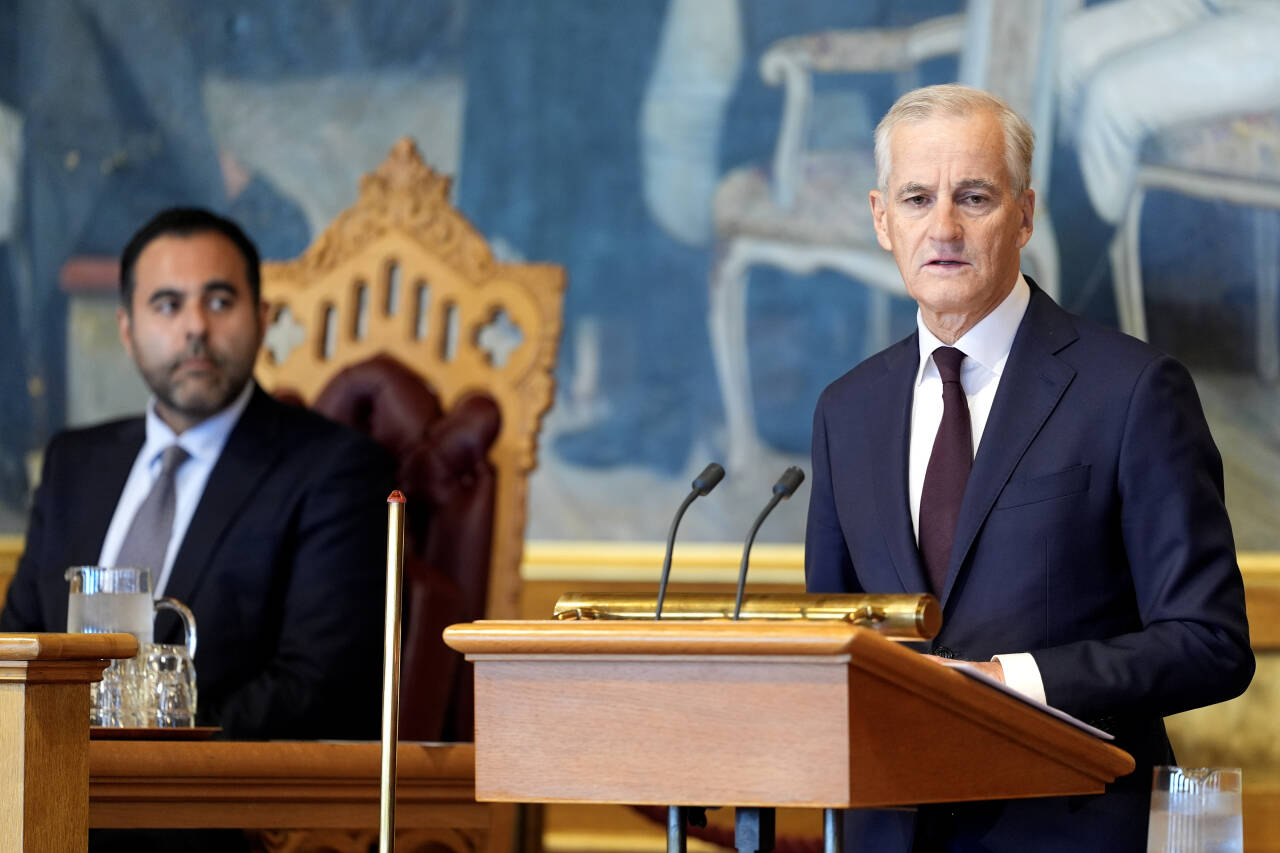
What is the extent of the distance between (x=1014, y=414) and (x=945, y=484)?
138 mm

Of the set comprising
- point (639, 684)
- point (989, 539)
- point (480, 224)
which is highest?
point (480, 224)

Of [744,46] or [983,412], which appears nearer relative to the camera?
[983,412]

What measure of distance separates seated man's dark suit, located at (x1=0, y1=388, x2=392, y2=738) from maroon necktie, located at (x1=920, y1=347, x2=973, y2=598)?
160 centimetres

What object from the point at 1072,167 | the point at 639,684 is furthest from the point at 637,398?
the point at 639,684

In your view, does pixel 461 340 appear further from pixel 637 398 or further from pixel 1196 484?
pixel 1196 484

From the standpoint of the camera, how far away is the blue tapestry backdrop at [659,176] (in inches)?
209

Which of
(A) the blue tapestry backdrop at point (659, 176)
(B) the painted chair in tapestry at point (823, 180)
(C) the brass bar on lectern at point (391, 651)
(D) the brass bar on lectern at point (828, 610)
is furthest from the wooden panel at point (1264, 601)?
(C) the brass bar on lectern at point (391, 651)

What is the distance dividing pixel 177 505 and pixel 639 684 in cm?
233

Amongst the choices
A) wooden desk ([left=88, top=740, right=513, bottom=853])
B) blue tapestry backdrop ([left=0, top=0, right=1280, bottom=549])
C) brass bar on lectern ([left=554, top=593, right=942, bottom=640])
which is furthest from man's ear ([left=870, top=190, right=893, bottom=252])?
blue tapestry backdrop ([left=0, top=0, right=1280, bottom=549])

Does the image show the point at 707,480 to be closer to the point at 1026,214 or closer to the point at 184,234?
the point at 1026,214

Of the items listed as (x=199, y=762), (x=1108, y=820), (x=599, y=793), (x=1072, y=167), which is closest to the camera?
(x=599, y=793)

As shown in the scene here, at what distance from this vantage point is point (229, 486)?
149 inches

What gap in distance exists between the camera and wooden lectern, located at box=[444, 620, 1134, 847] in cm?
169

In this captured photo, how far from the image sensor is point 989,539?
2314 mm
